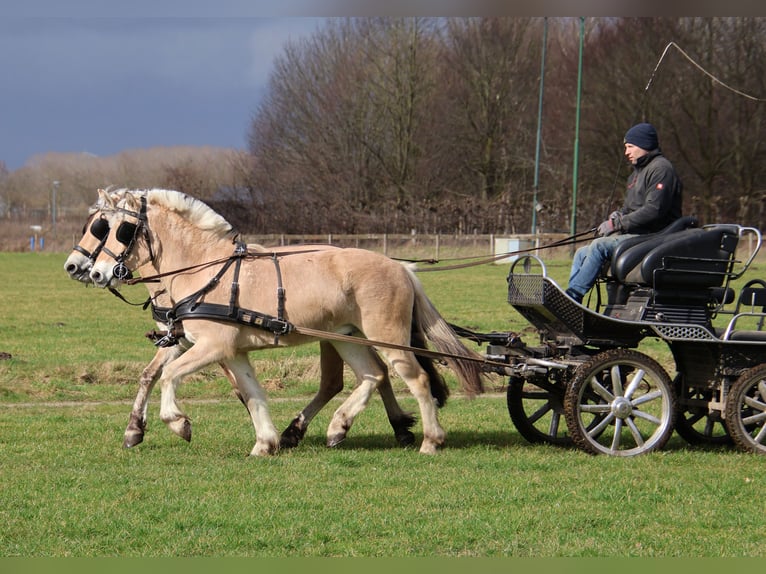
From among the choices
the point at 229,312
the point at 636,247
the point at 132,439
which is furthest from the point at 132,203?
the point at 636,247

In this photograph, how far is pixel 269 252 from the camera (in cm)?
870

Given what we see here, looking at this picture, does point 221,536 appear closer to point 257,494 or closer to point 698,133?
point 257,494

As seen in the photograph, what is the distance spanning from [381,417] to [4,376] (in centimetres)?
531

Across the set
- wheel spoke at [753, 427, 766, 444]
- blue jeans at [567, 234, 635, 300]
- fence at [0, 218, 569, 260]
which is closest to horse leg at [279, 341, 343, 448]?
blue jeans at [567, 234, 635, 300]

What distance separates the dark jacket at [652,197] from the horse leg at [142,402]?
13.9ft

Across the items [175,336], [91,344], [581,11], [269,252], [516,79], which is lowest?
[91,344]

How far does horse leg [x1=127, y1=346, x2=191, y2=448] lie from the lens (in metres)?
8.62

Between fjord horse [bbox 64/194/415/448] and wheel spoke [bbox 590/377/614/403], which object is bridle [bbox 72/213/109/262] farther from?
wheel spoke [bbox 590/377/614/403]

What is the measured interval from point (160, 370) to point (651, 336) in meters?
4.38

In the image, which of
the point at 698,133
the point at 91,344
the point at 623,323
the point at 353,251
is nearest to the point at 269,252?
the point at 353,251

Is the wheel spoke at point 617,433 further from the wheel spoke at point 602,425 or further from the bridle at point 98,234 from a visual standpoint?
the bridle at point 98,234

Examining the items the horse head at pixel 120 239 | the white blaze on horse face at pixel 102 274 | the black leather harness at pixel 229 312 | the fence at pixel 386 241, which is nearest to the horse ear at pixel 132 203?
→ the horse head at pixel 120 239

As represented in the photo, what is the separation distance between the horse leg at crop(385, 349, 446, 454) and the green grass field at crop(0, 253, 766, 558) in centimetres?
19

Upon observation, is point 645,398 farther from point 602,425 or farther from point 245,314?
point 245,314
